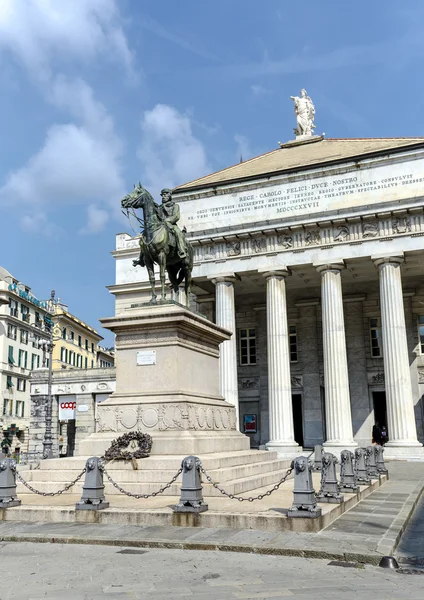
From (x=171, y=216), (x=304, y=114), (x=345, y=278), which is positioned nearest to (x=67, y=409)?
(x=345, y=278)

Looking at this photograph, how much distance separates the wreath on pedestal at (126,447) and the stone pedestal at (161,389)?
270mm

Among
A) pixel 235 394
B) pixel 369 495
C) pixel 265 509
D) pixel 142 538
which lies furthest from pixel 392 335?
pixel 142 538

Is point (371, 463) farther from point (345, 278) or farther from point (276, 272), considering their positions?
point (345, 278)

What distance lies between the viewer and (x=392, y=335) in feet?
103

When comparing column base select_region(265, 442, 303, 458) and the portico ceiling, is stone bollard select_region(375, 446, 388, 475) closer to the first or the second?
column base select_region(265, 442, 303, 458)

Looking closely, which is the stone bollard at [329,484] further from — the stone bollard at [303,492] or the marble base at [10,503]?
the marble base at [10,503]

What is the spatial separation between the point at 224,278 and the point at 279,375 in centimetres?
663

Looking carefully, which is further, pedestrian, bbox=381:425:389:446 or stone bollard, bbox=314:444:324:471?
pedestrian, bbox=381:425:389:446

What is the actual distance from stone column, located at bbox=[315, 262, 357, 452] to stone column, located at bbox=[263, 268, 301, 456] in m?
2.11

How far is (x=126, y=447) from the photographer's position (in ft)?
43.0

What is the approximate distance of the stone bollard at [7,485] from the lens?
35.9 ft

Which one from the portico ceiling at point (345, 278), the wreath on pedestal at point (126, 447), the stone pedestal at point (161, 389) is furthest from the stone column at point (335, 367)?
the wreath on pedestal at point (126, 447)

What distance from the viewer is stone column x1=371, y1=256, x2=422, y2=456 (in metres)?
30.6

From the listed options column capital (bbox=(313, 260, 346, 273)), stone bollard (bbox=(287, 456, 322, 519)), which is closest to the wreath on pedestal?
stone bollard (bbox=(287, 456, 322, 519))
